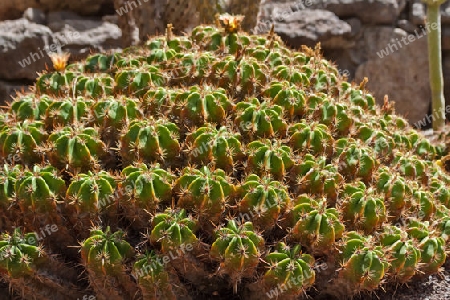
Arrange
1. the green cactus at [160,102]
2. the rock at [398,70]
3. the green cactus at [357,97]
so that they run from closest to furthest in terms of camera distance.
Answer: the green cactus at [160,102]
the green cactus at [357,97]
the rock at [398,70]

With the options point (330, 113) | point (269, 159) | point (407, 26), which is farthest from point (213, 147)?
point (407, 26)

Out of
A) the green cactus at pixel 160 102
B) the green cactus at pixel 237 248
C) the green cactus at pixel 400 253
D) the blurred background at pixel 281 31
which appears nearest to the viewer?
the green cactus at pixel 237 248

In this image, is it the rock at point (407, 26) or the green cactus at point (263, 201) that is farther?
the rock at point (407, 26)

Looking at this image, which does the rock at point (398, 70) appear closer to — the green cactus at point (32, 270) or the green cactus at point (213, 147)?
the green cactus at point (213, 147)

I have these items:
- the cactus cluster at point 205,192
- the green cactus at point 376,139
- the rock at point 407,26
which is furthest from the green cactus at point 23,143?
the rock at point 407,26

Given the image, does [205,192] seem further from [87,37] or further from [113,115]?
[87,37]

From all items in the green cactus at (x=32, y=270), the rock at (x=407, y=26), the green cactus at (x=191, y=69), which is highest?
the green cactus at (x=191, y=69)

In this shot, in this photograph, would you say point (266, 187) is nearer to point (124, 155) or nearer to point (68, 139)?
point (124, 155)
